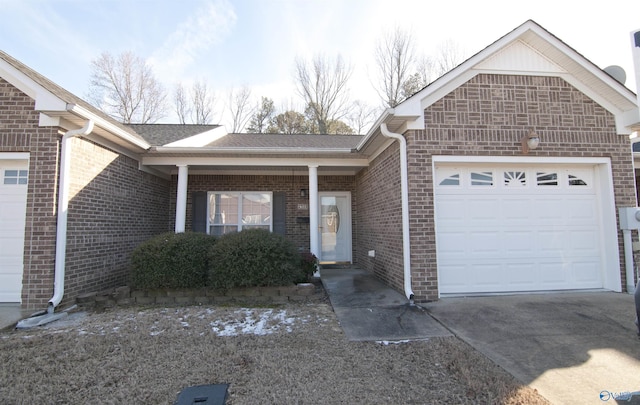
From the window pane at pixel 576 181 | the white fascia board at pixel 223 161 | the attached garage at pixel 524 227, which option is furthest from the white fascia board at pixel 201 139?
the window pane at pixel 576 181

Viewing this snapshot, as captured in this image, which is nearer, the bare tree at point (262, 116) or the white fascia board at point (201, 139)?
the white fascia board at point (201, 139)

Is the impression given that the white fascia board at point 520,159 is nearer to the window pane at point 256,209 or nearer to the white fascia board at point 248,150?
the white fascia board at point 248,150

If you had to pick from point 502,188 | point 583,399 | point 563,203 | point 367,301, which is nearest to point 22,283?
point 367,301

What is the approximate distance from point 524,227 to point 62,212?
319 inches

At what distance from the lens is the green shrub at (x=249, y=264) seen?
590 cm

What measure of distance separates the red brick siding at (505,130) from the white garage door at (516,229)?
1.25 ft

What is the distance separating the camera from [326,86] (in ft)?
71.4

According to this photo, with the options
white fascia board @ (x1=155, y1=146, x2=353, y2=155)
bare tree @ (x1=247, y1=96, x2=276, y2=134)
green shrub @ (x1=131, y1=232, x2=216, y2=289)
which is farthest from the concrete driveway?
bare tree @ (x1=247, y1=96, x2=276, y2=134)

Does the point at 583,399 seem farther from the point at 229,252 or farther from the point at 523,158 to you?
the point at 229,252

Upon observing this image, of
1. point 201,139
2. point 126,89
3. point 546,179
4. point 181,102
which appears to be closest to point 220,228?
point 201,139

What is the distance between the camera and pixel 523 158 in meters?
5.88

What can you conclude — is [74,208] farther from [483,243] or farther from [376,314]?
[483,243]

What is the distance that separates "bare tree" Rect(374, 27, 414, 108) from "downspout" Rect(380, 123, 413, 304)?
49.8 feet

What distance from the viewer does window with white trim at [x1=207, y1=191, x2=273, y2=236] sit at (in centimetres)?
930
